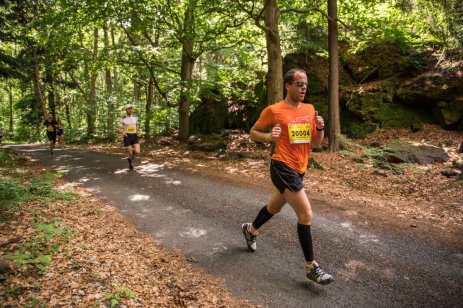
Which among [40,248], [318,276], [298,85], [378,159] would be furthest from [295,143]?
[378,159]

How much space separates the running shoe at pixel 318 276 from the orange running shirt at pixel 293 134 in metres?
1.19

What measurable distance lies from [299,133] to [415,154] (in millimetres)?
8673

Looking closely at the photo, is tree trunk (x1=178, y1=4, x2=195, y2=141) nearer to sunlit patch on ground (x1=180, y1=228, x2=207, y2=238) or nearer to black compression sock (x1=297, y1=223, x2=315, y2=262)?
sunlit patch on ground (x1=180, y1=228, x2=207, y2=238)

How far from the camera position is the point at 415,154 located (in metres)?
10.7

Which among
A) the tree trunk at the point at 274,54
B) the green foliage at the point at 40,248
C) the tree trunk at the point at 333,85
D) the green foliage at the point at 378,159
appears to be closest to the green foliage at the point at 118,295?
the green foliage at the point at 40,248

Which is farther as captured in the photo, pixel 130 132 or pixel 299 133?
pixel 130 132

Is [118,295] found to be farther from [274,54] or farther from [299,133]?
[274,54]

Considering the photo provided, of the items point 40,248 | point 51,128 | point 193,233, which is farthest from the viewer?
point 51,128

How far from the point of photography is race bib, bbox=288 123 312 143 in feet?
12.8

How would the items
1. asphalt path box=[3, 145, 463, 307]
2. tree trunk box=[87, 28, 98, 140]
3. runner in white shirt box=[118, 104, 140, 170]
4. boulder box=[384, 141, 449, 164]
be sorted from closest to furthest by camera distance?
1. asphalt path box=[3, 145, 463, 307]
2. boulder box=[384, 141, 449, 164]
3. runner in white shirt box=[118, 104, 140, 170]
4. tree trunk box=[87, 28, 98, 140]

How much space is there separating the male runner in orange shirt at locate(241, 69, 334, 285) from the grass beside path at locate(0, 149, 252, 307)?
1.09 meters

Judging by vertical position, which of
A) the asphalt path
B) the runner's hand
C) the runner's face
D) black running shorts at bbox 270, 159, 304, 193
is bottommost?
the asphalt path

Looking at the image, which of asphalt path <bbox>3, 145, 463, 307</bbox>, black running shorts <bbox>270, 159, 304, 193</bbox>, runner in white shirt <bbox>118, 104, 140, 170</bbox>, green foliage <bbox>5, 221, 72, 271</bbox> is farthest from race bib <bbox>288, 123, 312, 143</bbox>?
runner in white shirt <bbox>118, 104, 140, 170</bbox>

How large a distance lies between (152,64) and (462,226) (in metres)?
13.5
